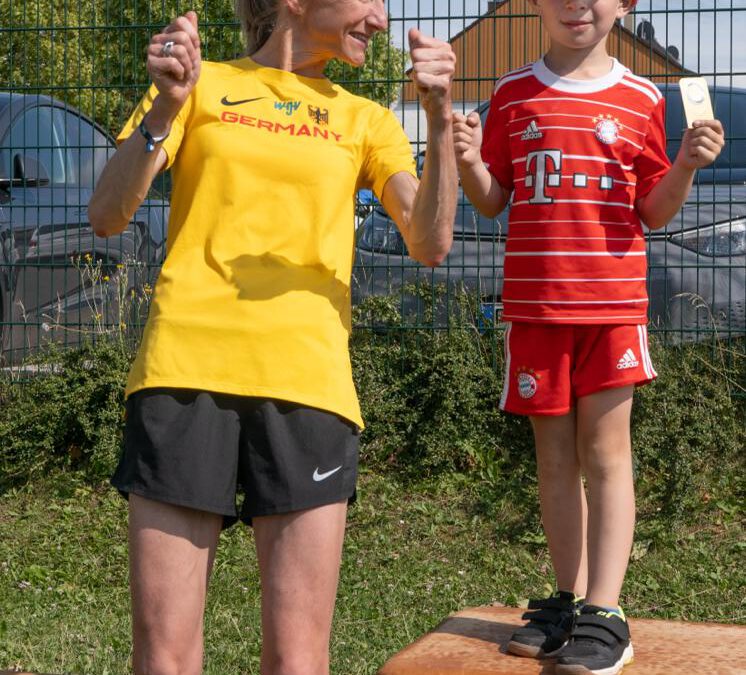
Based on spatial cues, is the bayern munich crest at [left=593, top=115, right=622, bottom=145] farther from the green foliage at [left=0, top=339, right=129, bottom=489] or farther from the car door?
the car door

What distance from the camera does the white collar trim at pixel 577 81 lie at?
324 centimetres

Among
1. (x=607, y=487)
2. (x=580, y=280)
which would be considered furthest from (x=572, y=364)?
(x=607, y=487)

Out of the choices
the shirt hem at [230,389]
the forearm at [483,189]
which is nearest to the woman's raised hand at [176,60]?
the shirt hem at [230,389]

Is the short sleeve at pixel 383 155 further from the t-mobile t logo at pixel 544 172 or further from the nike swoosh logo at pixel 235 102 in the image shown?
the t-mobile t logo at pixel 544 172

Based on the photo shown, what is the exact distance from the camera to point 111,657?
13.5 feet

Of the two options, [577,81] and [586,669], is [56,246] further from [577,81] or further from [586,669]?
[586,669]

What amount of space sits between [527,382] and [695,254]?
8.97 feet

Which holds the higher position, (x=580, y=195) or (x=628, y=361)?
(x=580, y=195)

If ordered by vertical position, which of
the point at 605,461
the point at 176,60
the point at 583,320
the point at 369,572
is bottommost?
the point at 369,572

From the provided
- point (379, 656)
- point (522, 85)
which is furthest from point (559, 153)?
point (379, 656)

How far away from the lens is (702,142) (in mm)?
3041

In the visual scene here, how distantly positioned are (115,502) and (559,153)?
329cm

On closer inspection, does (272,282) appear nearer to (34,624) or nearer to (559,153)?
(559,153)

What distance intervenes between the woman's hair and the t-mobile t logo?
0.96m
